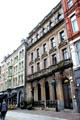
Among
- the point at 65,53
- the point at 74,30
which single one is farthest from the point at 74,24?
the point at 65,53

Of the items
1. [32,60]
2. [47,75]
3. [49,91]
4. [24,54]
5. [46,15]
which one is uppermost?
[46,15]

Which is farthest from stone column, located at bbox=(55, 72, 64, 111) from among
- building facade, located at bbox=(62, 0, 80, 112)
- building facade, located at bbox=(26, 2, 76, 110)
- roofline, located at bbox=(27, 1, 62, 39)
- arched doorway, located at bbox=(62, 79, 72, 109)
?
roofline, located at bbox=(27, 1, 62, 39)

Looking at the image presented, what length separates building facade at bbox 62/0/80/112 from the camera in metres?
15.5

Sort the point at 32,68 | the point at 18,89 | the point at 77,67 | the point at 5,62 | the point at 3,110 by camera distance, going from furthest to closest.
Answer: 1. the point at 5,62
2. the point at 18,89
3. the point at 32,68
4. the point at 77,67
5. the point at 3,110

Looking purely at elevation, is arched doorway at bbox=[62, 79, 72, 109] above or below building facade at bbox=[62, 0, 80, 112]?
below

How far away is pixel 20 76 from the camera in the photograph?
1246 inches

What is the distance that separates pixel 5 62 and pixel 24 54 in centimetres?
1562

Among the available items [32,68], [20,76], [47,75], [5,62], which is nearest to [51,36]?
[47,75]

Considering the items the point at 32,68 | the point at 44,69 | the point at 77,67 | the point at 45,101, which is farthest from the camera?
the point at 32,68

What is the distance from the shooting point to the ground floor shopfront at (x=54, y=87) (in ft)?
55.5

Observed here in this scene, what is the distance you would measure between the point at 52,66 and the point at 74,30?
23.0ft

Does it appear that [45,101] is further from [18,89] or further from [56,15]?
[56,15]

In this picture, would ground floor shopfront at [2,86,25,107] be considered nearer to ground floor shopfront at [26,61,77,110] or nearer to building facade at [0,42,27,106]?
building facade at [0,42,27,106]

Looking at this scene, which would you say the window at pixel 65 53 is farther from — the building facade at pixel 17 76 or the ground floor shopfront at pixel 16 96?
the ground floor shopfront at pixel 16 96
